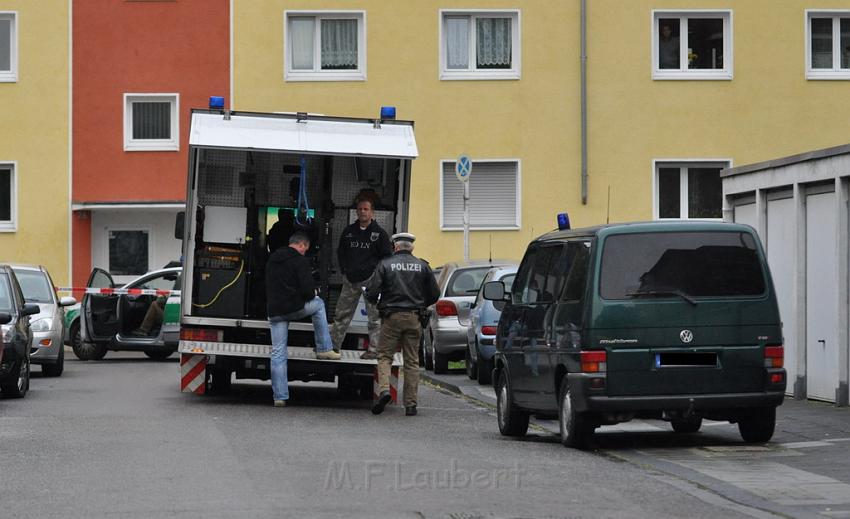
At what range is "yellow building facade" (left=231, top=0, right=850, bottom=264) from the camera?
33.3 m

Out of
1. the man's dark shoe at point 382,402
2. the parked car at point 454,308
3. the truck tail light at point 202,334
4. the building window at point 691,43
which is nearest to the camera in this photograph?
the man's dark shoe at point 382,402

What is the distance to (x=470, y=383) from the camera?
21312mm

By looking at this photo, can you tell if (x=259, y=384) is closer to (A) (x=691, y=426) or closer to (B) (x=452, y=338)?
(B) (x=452, y=338)

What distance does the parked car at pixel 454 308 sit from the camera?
22844 mm

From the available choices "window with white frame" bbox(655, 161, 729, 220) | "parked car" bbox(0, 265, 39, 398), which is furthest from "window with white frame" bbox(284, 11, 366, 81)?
"parked car" bbox(0, 265, 39, 398)

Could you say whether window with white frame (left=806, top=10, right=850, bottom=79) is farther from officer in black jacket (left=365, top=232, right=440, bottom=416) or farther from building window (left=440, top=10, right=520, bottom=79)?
officer in black jacket (left=365, top=232, right=440, bottom=416)

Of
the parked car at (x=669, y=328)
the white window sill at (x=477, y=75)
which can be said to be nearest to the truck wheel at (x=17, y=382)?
the parked car at (x=669, y=328)

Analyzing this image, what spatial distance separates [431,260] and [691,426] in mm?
18886

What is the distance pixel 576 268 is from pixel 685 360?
1.14 meters

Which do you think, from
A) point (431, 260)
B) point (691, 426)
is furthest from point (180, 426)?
point (431, 260)

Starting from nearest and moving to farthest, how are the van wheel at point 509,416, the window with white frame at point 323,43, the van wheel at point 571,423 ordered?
the van wheel at point 571,423 < the van wheel at point 509,416 < the window with white frame at point 323,43

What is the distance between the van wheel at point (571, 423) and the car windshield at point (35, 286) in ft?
40.0

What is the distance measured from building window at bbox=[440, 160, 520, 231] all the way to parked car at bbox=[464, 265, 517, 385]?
11.5m

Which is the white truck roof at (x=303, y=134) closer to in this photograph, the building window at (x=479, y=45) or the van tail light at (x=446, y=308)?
the van tail light at (x=446, y=308)
